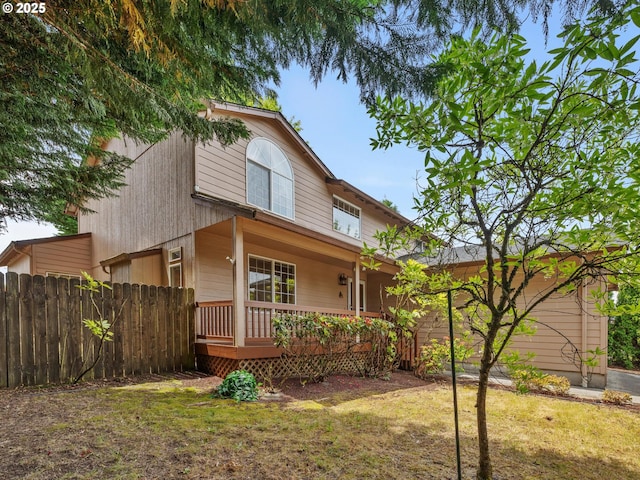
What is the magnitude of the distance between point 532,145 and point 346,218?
10.3 metres

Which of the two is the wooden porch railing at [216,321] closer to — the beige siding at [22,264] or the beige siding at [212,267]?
the beige siding at [212,267]

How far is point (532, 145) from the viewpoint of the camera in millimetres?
2305

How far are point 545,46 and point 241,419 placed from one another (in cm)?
476

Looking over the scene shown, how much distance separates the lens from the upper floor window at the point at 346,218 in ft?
39.9

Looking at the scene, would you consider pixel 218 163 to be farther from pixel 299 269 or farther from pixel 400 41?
pixel 400 41

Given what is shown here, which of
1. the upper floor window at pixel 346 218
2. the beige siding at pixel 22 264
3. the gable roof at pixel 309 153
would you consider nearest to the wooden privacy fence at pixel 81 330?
the gable roof at pixel 309 153

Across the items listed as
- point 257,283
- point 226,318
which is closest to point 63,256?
point 257,283

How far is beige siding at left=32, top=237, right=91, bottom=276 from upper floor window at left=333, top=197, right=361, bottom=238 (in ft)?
28.6

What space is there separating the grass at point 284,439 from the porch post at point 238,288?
1.18 meters

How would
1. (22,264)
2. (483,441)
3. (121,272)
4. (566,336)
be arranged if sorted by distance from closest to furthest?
(483,441)
(566,336)
(121,272)
(22,264)

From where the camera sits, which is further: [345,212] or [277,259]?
[345,212]

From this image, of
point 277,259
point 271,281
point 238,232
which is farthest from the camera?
point 277,259

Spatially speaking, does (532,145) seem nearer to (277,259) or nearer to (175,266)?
(175,266)

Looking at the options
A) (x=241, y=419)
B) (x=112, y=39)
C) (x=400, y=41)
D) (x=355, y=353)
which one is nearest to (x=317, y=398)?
(x=241, y=419)
